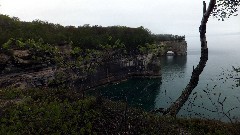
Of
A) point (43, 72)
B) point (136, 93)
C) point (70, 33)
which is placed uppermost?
point (70, 33)

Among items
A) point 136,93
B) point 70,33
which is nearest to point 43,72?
point 70,33

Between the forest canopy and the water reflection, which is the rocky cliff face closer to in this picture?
the forest canopy

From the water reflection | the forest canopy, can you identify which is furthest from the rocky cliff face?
the water reflection

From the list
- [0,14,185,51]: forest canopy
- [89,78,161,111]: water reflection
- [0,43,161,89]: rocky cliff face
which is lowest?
[89,78,161,111]: water reflection

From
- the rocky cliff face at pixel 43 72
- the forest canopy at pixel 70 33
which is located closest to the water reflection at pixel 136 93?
the rocky cliff face at pixel 43 72

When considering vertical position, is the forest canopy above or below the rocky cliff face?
above

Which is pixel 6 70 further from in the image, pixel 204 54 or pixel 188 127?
pixel 204 54


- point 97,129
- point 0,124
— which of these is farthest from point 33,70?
point 97,129

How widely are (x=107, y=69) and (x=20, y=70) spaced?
27745 millimetres

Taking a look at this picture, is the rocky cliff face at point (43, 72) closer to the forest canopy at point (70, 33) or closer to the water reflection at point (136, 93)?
the forest canopy at point (70, 33)

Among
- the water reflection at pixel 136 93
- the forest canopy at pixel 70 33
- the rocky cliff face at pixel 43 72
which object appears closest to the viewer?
the rocky cliff face at pixel 43 72

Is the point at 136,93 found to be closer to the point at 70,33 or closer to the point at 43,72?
the point at 43,72

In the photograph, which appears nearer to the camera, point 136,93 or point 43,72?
point 43,72

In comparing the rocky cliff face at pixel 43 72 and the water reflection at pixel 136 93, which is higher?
the rocky cliff face at pixel 43 72
